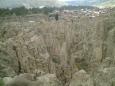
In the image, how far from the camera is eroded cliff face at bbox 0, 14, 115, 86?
35.8m

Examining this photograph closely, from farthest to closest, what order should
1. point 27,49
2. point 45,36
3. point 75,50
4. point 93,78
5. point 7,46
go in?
point 45,36
point 75,50
point 27,49
point 7,46
point 93,78

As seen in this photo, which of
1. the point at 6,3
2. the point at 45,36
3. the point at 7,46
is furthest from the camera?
the point at 6,3

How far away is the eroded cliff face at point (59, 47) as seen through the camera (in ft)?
117

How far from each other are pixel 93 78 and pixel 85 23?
86.4 ft

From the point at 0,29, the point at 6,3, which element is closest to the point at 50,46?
the point at 0,29

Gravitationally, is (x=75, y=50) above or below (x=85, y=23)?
below

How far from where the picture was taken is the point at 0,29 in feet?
151

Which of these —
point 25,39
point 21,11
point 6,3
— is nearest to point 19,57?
point 25,39

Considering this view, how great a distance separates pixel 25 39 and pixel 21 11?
32324mm

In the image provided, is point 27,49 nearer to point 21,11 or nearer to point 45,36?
point 45,36

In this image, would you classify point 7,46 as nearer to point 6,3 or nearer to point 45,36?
point 45,36

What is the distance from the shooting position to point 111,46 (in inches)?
1519

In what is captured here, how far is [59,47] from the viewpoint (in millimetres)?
44062

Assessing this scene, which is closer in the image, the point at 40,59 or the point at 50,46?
the point at 40,59
